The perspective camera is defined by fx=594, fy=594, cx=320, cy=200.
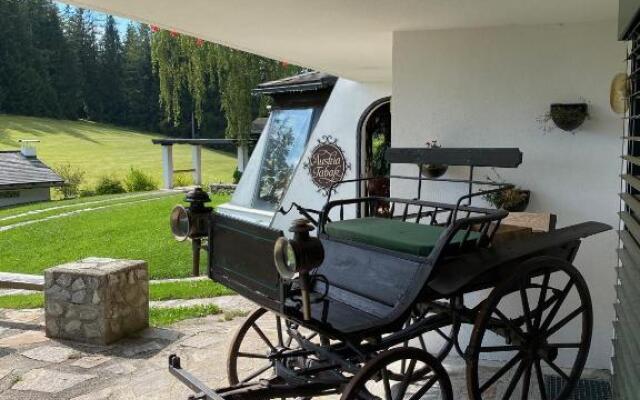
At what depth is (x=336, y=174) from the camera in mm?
9281

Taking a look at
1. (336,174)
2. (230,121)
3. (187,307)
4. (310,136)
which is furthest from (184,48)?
(187,307)

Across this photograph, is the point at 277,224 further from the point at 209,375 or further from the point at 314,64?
the point at 209,375

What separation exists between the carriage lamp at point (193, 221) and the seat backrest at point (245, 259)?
0.40ft

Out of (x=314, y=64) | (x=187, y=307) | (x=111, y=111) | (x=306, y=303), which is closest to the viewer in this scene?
(x=306, y=303)

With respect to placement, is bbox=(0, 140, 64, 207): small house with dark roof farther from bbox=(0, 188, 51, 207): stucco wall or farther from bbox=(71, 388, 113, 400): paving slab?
bbox=(71, 388, 113, 400): paving slab

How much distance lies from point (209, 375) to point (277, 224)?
5622 mm

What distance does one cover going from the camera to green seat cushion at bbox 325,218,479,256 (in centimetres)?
293

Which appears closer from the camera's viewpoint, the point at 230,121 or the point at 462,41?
the point at 462,41

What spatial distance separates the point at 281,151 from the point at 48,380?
7001mm

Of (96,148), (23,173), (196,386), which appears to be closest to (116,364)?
(196,386)

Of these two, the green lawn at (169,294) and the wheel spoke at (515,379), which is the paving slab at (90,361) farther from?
the wheel spoke at (515,379)

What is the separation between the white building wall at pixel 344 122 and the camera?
353 inches

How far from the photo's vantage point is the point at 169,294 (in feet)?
24.1

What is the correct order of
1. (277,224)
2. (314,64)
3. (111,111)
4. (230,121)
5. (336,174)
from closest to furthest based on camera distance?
(314,64) → (336,174) → (277,224) → (230,121) → (111,111)
